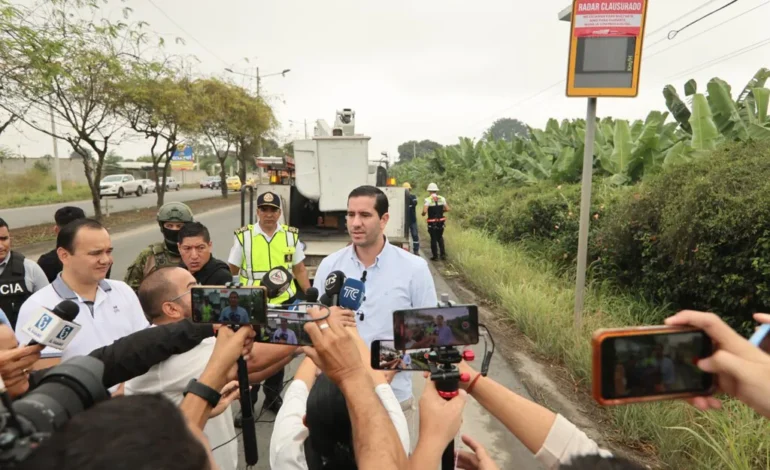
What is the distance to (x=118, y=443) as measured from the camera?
0.76 metres

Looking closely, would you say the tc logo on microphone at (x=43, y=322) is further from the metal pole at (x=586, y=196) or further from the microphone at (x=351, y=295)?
the metal pole at (x=586, y=196)

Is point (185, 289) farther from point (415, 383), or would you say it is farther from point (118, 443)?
point (415, 383)

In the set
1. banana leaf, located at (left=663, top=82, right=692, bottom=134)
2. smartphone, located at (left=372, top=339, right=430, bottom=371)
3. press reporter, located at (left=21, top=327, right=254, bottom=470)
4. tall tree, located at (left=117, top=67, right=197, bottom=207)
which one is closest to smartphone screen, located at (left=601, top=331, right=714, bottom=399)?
smartphone, located at (left=372, top=339, right=430, bottom=371)

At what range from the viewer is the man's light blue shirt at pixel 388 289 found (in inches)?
95.6

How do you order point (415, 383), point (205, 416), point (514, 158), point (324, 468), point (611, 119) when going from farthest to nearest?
point (514, 158) → point (611, 119) → point (415, 383) → point (324, 468) → point (205, 416)

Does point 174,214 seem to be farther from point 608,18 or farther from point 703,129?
point 703,129

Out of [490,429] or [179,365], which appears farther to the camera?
[490,429]

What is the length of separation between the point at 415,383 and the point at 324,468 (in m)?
2.90

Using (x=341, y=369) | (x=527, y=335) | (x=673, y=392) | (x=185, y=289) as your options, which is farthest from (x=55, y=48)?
(x=673, y=392)

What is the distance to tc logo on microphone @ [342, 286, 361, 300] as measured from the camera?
172cm

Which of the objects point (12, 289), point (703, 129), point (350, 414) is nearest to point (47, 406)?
point (350, 414)

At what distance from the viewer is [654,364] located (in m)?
1.06

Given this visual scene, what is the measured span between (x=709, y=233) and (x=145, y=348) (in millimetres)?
4214

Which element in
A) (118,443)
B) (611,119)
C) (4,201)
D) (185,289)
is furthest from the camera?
(4,201)
